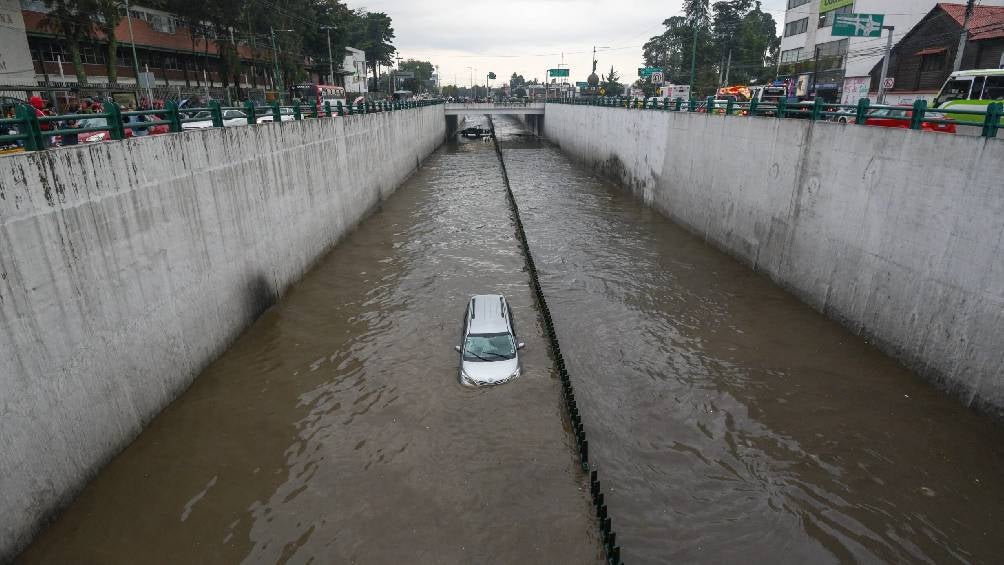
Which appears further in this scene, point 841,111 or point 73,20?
point 73,20

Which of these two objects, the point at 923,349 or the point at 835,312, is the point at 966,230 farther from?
the point at 835,312

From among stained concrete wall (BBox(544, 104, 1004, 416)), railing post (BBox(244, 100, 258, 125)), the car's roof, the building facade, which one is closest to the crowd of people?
railing post (BBox(244, 100, 258, 125))

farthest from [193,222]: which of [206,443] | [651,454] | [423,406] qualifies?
[651,454]

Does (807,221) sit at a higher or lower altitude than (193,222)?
lower

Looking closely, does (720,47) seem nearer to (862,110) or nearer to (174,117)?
(862,110)

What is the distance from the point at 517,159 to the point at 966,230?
152ft

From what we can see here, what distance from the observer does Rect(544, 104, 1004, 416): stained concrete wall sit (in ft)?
36.3

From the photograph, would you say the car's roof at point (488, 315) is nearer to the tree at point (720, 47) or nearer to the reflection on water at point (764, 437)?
the reflection on water at point (764, 437)

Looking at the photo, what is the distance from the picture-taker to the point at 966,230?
37.7ft

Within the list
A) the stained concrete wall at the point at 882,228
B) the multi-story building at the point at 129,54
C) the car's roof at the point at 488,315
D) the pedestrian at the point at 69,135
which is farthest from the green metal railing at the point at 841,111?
the multi-story building at the point at 129,54

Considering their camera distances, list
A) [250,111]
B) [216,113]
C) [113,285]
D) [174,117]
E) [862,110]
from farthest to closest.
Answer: [250,111] → [862,110] → [216,113] → [174,117] → [113,285]

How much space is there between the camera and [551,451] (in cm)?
1061

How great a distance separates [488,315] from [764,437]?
272 inches

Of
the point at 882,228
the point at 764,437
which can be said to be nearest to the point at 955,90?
the point at 882,228
